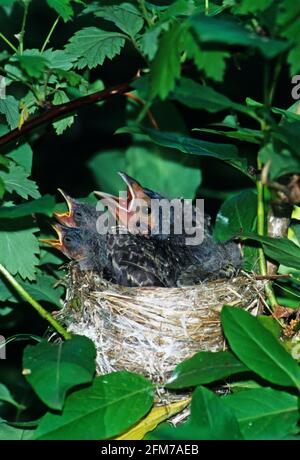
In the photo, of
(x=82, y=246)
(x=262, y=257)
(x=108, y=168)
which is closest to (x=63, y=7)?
(x=262, y=257)

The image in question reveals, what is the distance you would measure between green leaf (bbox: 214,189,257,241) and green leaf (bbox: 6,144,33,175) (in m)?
0.57

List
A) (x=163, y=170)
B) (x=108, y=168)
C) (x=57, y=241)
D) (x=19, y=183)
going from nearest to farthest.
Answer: (x=19, y=183), (x=57, y=241), (x=163, y=170), (x=108, y=168)

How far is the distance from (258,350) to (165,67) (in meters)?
0.65

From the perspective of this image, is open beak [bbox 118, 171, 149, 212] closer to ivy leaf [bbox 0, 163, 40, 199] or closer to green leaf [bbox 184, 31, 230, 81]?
ivy leaf [bbox 0, 163, 40, 199]

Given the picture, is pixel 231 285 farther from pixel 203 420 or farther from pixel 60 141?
pixel 60 141

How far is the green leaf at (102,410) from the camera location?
5.37ft

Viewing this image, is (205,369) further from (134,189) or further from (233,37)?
(134,189)

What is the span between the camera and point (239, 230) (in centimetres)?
233

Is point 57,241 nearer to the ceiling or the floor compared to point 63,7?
nearer to the floor

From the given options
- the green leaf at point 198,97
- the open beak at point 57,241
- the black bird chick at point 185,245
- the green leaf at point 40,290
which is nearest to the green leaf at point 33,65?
the green leaf at point 198,97

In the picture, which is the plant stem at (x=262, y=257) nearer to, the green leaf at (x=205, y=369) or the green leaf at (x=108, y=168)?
the green leaf at (x=205, y=369)

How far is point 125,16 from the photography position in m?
1.94

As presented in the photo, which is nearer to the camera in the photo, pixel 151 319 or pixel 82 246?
pixel 151 319

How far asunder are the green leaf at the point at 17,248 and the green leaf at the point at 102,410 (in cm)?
47
